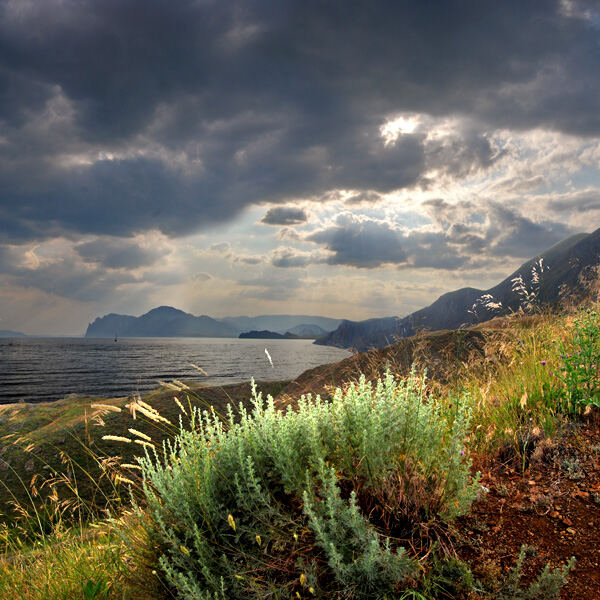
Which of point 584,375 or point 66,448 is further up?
point 584,375

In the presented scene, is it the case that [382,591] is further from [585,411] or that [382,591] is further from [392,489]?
[585,411]

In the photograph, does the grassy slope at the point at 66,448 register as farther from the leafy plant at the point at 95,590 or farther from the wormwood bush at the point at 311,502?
the wormwood bush at the point at 311,502

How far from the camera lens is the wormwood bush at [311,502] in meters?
2.28

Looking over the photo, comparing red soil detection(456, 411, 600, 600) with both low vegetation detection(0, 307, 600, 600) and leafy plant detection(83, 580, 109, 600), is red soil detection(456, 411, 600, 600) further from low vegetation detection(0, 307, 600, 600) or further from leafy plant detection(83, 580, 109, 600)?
leafy plant detection(83, 580, 109, 600)

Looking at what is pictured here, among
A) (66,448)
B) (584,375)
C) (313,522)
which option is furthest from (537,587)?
(66,448)

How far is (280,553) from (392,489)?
34.2 inches

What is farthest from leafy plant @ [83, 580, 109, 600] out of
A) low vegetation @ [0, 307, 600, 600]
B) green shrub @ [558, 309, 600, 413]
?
green shrub @ [558, 309, 600, 413]

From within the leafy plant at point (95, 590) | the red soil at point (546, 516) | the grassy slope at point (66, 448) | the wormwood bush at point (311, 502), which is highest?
the wormwood bush at point (311, 502)

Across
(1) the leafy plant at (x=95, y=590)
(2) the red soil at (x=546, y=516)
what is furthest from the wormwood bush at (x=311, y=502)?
(1) the leafy plant at (x=95, y=590)

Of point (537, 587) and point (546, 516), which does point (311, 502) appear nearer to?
point (537, 587)

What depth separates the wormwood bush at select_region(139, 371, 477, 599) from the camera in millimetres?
2283

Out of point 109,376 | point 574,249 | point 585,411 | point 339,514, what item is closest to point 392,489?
point 339,514

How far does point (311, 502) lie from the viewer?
2533 mm

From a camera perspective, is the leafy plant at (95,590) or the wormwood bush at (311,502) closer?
the wormwood bush at (311,502)
